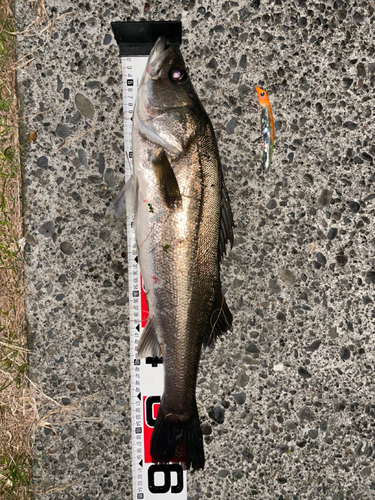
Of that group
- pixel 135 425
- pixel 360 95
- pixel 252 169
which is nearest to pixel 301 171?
pixel 252 169

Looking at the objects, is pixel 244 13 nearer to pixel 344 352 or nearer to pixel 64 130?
pixel 64 130

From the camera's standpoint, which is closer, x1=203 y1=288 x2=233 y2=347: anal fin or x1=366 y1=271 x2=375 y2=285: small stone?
x1=203 y1=288 x2=233 y2=347: anal fin

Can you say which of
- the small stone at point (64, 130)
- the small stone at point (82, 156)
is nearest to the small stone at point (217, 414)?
the small stone at point (82, 156)

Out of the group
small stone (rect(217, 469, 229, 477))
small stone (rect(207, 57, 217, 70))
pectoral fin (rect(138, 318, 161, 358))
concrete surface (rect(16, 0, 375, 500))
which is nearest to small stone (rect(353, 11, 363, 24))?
concrete surface (rect(16, 0, 375, 500))

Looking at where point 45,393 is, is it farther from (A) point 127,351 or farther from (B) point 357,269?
(B) point 357,269

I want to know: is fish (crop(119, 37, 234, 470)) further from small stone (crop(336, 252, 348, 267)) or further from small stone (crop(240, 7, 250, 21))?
small stone (crop(336, 252, 348, 267))

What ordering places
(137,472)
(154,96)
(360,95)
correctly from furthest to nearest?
(360,95) → (137,472) → (154,96)
